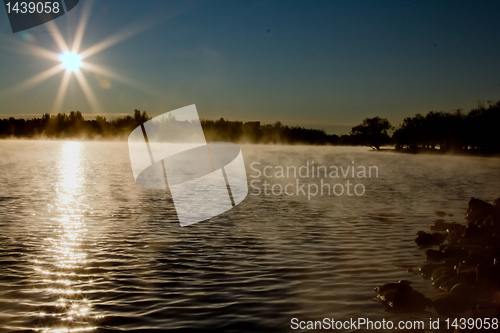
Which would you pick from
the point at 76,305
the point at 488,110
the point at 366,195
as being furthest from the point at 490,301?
the point at 488,110

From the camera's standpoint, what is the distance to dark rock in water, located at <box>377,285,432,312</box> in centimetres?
1130

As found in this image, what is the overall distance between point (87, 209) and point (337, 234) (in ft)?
58.7

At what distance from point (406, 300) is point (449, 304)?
1.07 metres

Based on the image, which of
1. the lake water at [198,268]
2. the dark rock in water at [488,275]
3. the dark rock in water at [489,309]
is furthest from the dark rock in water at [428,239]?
the dark rock in water at [489,309]

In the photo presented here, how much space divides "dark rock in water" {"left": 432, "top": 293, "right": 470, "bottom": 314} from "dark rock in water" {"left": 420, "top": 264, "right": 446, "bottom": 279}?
2506mm

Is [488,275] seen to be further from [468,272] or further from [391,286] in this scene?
[391,286]

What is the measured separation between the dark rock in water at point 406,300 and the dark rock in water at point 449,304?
0.22 m

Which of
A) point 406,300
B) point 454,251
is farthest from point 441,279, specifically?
point 454,251

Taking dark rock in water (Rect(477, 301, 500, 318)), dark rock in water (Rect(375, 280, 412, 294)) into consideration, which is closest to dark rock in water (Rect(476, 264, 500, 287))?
dark rock in water (Rect(477, 301, 500, 318))

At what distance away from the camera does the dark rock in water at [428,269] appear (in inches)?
562

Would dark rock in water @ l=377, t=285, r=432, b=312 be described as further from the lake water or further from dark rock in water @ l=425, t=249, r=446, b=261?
dark rock in water @ l=425, t=249, r=446, b=261

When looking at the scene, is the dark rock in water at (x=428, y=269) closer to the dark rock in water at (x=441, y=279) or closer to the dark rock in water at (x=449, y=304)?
the dark rock in water at (x=441, y=279)

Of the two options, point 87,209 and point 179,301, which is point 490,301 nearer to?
point 179,301

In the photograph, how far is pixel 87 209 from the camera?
31203mm
